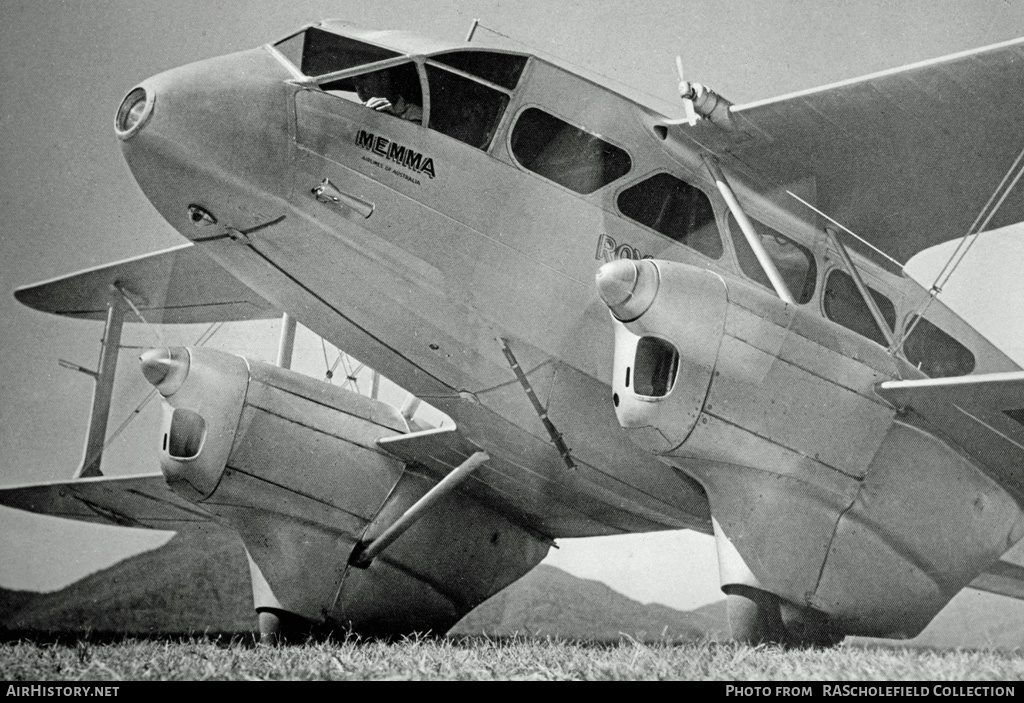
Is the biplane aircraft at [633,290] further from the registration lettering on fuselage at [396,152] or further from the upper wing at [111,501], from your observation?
the upper wing at [111,501]

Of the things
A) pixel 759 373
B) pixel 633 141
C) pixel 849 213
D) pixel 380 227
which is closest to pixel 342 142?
pixel 380 227

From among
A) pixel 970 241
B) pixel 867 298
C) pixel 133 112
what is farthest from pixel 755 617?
pixel 133 112

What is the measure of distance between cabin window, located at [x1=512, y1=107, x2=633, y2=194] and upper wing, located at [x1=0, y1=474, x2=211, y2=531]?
5.22 m

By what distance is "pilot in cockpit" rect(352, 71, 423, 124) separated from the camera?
541 centimetres

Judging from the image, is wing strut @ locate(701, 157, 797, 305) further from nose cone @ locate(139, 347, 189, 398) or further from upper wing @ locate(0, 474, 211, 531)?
upper wing @ locate(0, 474, 211, 531)

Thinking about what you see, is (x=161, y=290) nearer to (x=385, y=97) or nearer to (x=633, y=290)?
(x=385, y=97)

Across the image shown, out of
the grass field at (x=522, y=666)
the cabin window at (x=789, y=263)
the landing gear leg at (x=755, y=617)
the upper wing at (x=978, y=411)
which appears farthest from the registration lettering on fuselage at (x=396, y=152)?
the landing gear leg at (x=755, y=617)

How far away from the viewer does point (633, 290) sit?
15.7ft

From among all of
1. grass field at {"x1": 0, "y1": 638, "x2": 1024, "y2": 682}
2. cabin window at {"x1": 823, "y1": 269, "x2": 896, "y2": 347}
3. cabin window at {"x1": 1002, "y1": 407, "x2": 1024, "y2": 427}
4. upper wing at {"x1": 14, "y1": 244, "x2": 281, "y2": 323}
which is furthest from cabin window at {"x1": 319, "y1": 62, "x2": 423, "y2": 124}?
cabin window at {"x1": 1002, "y1": 407, "x2": 1024, "y2": 427}

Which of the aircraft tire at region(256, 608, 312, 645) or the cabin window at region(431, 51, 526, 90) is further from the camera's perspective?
the aircraft tire at region(256, 608, 312, 645)

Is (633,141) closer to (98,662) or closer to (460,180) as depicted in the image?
(460,180)

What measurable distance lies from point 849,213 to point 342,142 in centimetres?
432

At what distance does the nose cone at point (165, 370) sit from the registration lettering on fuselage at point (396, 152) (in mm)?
3181

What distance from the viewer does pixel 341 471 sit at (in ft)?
26.2
